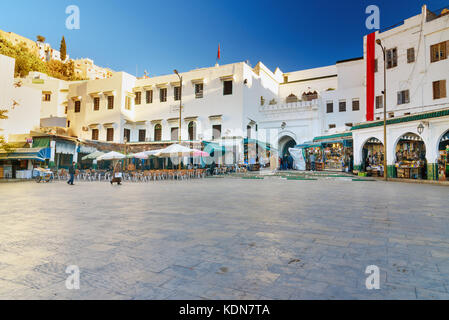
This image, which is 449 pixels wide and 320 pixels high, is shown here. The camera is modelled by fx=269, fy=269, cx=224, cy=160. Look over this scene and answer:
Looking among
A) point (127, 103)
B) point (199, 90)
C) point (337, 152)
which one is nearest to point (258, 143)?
point (337, 152)

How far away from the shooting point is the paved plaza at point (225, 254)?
2.32 metres

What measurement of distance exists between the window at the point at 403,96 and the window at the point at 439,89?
1.87 meters

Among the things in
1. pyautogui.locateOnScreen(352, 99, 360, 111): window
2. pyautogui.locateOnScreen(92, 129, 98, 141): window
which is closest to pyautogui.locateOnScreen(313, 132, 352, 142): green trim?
pyautogui.locateOnScreen(352, 99, 360, 111): window

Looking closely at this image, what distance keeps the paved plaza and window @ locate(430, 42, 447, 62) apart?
1883 centimetres

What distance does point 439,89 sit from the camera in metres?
19.0

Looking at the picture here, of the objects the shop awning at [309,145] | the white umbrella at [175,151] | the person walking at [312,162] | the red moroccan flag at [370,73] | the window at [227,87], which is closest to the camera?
the white umbrella at [175,151]

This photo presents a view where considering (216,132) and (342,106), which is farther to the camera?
(216,132)

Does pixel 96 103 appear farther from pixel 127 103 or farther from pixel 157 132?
pixel 157 132

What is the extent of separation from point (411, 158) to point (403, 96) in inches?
269

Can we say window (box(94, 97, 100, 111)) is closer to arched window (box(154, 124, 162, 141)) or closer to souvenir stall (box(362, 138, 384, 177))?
arched window (box(154, 124, 162, 141))

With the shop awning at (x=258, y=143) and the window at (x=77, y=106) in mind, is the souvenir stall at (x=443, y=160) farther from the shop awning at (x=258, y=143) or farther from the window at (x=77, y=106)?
the window at (x=77, y=106)

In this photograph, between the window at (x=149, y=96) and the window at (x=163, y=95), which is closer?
the window at (x=163, y=95)

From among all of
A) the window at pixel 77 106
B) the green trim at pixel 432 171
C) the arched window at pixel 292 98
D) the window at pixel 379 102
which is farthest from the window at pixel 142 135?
the green trim at pixel 432 171

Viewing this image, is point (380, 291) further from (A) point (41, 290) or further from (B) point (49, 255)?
(B) point (49, 255)
